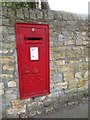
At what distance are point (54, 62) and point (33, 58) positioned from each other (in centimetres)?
58

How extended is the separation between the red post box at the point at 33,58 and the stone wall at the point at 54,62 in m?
0.11

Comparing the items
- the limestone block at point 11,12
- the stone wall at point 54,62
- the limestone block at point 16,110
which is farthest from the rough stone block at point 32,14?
the limestone block at point 16,110

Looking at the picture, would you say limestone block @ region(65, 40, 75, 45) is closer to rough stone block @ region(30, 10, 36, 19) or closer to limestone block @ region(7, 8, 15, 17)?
rough stone block @ region(30, 10, 36, 19)

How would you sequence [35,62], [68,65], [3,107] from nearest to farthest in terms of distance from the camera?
[3,107] → [35,62] → [68,65]

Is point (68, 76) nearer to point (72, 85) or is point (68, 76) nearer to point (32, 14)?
point (72, 85)

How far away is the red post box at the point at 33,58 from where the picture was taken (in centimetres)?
467

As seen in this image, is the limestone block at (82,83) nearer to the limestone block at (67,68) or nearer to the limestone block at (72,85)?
the limestone block at (72,85)

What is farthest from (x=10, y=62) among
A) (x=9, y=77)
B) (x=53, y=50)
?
(x=53, y=50)

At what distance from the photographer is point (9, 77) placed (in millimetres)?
4562

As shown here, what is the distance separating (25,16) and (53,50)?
1002 millimetres

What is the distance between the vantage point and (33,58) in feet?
15.9

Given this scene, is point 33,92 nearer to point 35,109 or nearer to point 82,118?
point 35,109

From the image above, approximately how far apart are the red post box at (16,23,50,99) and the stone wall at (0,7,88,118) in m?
0.11

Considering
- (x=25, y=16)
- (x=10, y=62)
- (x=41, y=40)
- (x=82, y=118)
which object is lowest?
(x=82, y=118)
